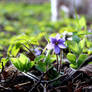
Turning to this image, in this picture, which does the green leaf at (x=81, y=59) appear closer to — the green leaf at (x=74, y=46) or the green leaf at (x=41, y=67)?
the green leaf at (x=74, y=46)

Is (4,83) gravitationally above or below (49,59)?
below

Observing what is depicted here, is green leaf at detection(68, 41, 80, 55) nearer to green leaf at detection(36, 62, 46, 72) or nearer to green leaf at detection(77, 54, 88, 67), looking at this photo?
green leaf at detection(77, 54, 88, 67)

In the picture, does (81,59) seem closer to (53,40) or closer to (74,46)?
(74,46)

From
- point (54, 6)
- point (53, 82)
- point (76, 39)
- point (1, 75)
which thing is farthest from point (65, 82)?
point (54, 6)

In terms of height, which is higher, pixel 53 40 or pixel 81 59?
pixel 53 40

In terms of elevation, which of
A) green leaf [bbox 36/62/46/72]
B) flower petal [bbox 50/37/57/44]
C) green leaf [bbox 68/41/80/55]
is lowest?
green leaf [bbox 36/62/46/72]

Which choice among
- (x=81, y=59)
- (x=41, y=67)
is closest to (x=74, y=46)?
(x=81, y=59)

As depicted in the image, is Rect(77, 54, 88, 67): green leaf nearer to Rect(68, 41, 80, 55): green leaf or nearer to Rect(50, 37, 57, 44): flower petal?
Rect(68, 41, 80, 55): green leaf

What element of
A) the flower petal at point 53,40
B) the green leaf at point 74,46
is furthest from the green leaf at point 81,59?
the flower petal at point 53,40

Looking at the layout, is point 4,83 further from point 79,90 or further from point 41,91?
point 79,90

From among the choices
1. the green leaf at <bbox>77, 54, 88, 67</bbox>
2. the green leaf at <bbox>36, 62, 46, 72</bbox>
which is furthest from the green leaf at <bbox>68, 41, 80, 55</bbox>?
the green leaf at <bbox>36, 62, 46, 72</bbox>

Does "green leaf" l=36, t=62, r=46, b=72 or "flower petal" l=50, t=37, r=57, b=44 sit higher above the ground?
"flower petal" l=50, t=37, r=57, b=44
